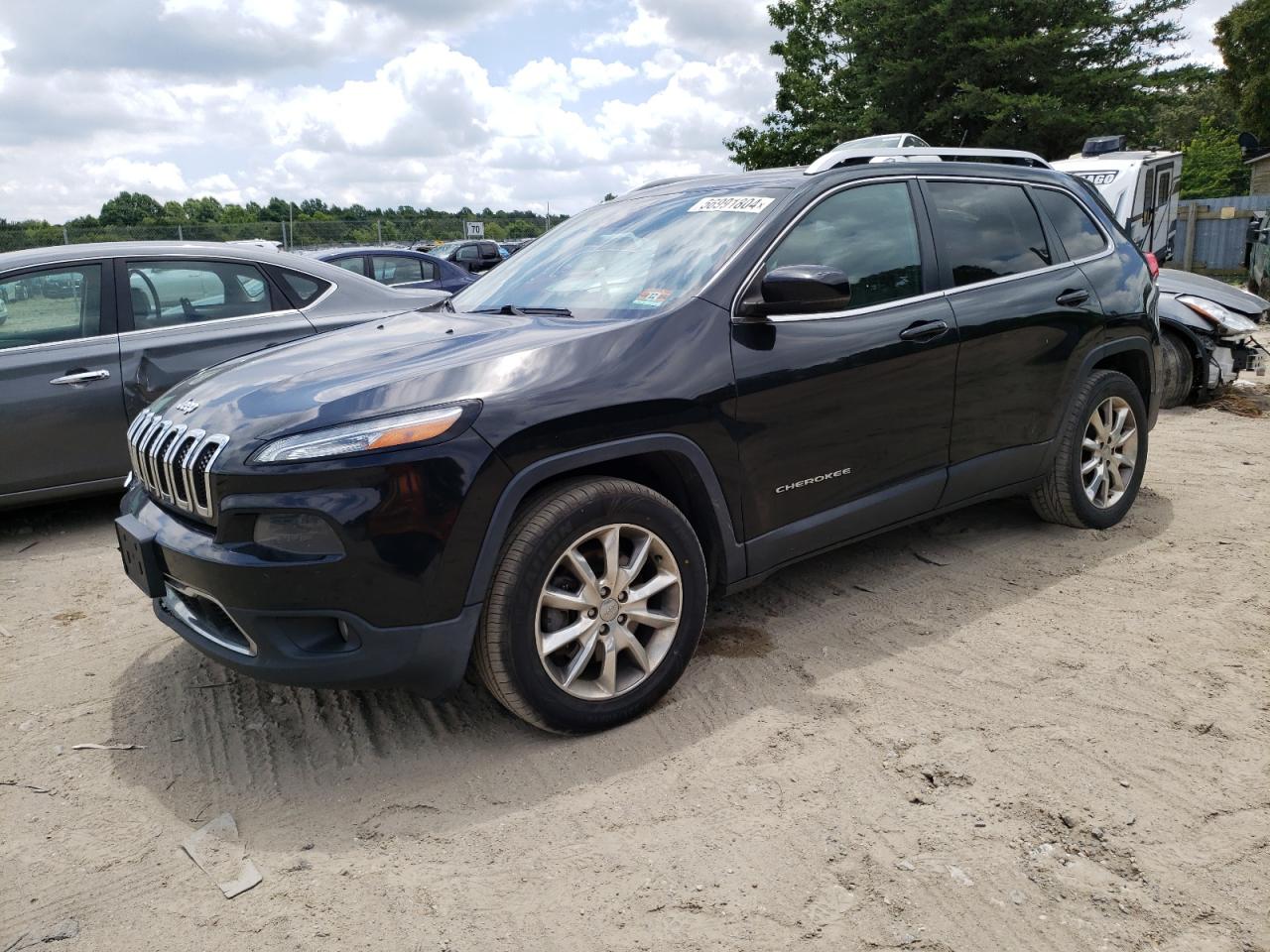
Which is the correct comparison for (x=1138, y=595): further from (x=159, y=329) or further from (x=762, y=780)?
(x=159, y=329)

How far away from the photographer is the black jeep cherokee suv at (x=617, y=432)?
Result: 2.74 meters

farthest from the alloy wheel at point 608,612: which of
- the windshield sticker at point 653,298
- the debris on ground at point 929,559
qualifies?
the debris on ground at point 929,559

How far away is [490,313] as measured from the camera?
378 cm

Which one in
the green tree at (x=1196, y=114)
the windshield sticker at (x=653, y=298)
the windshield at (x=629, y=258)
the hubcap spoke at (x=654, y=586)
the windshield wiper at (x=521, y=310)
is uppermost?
the green tree at (x=1196, y=114)

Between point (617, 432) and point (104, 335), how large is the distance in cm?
375

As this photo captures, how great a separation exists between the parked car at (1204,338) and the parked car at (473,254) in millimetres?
12854

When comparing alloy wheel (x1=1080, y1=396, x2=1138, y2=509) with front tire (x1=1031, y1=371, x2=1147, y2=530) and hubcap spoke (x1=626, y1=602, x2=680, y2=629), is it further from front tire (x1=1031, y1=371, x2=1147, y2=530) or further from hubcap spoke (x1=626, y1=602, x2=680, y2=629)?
hubcap spoke (x1=626, y1=602, x2=680, y2=629)

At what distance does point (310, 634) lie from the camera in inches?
110

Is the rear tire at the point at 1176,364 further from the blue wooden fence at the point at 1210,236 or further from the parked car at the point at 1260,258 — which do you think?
the blue wooden fence at the point at 1210,236

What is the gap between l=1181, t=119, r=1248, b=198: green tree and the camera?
119 ft

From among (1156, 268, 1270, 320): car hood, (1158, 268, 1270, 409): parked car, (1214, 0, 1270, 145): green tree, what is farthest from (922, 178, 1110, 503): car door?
(1214, 0, 1270, 145): green tree

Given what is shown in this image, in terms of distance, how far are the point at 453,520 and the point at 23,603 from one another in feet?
9.74

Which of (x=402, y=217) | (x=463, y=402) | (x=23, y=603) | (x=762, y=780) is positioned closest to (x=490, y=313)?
(x=463, y=402)

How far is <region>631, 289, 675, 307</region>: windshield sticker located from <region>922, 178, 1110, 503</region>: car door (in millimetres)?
1324
